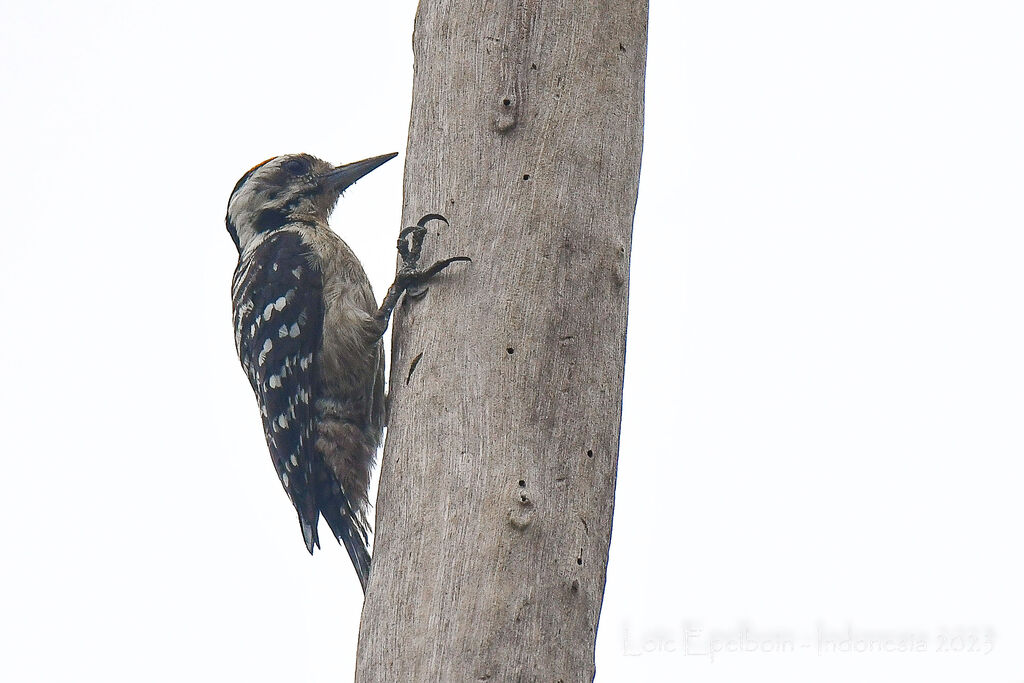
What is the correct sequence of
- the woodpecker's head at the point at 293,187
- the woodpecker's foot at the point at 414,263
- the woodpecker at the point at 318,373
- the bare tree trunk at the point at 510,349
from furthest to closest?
1. the woodpecker's head at the point at 293,187
2. the woodpecker at the point at 318,373
3. the woodpecker's foot at the point at 414,263
4. the bare tree trunk at the point at 510,349

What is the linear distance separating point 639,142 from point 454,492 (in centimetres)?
111

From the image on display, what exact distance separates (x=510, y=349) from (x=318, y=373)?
143 centimetres

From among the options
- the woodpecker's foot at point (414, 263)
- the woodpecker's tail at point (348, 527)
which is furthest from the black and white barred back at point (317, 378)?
the woodpecker's foot at point (414, 263)

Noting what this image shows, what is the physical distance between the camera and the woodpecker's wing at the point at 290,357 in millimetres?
3852

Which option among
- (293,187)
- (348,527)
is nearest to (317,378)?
(348,527)

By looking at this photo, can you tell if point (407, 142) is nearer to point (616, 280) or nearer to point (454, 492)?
point (616, 280)

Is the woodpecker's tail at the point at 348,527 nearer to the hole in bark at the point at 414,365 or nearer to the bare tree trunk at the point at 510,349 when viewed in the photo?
the bare tree trunk at the point at 510,349

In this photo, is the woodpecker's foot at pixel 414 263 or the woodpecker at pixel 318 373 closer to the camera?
the woodpecker's foot at pixel 414 263

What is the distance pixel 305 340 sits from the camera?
3.85m

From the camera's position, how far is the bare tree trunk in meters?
2.32

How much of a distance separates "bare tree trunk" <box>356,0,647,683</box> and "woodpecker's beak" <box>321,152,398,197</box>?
1394 millimetres

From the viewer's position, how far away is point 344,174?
4496 mm

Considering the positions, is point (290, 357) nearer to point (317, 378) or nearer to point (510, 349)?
point (317, 378)

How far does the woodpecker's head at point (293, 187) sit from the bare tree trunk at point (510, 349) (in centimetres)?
143
